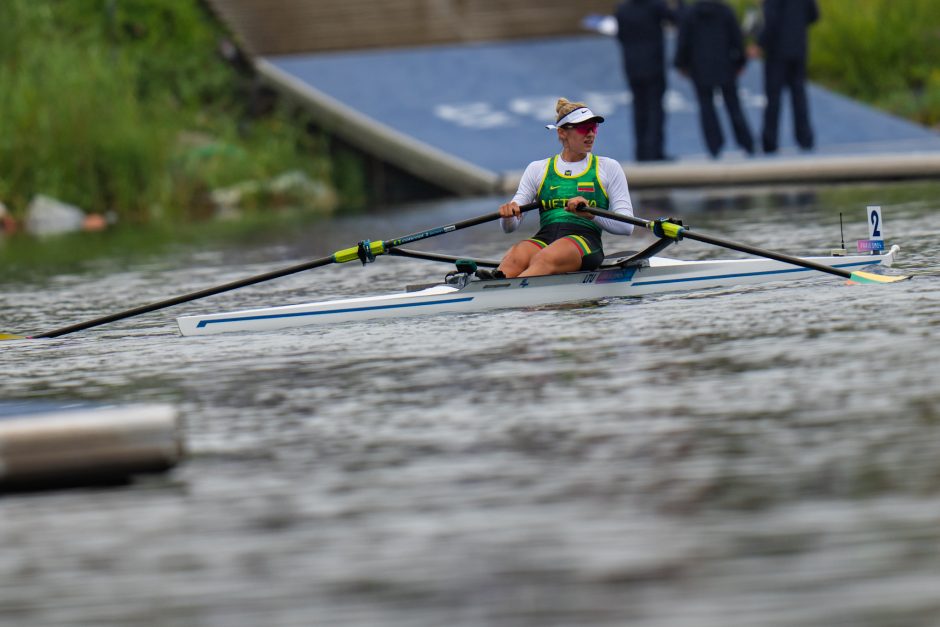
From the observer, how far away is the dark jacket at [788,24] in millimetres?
20078

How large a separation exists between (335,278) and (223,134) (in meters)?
16.7

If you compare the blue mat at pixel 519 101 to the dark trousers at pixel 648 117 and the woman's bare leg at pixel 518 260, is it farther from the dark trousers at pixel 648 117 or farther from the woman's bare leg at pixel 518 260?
Result: the woman's bare leg at pixel 518 260

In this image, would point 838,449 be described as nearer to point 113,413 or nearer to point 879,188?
point 113,413

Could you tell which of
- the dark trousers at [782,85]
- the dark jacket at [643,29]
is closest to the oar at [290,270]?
the dark trousers at [782,85]

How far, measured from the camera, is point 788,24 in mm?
20141

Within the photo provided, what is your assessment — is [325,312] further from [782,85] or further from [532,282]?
[782,85]

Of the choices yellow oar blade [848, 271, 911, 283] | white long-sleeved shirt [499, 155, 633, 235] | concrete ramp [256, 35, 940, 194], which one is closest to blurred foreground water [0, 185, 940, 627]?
yellow oar blade [848, 271, 911, 283]

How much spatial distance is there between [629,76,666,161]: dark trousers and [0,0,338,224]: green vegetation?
725 cm

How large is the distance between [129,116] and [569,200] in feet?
56.8

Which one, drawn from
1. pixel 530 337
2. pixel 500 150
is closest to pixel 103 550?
pixel 530 337

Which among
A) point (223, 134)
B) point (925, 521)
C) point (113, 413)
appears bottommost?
point (925, 521)

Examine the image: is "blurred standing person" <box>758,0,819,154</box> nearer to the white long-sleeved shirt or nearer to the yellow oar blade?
the white long-sleeved shirt

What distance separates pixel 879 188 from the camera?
61.9 feet

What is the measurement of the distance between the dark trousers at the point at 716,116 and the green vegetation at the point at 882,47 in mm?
7512
